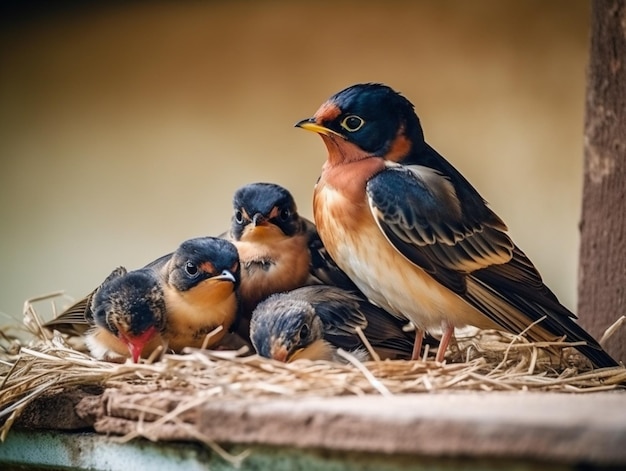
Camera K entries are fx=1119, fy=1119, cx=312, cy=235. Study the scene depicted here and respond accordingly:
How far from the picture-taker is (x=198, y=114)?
4.85 m

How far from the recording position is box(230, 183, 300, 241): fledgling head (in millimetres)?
3037

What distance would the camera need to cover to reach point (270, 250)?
3.09 metres

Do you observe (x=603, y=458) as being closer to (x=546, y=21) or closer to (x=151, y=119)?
(x=546, y=21)

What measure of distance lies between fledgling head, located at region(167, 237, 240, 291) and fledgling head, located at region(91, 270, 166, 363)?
0.26 feet

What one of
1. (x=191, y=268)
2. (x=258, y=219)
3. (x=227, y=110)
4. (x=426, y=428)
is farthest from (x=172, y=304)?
(x=227, y=110)

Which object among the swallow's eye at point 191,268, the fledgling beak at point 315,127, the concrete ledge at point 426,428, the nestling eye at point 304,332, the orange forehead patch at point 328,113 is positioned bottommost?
the concrete ledge at point 426,428

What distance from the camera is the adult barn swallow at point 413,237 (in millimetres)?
2789

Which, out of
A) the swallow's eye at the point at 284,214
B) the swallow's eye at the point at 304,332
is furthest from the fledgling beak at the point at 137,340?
the swallow's eye at the point at 284,214

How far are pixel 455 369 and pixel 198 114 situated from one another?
2.65 metres

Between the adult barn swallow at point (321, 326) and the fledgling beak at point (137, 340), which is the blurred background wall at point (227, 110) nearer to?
the adult barn swallow at point (321, 326)

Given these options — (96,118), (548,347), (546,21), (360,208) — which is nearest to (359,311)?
(360,208)

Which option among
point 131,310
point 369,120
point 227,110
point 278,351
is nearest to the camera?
point 278,351

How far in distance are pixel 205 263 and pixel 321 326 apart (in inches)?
13.6

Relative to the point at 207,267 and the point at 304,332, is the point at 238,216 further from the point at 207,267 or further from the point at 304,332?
the point at 304,332
